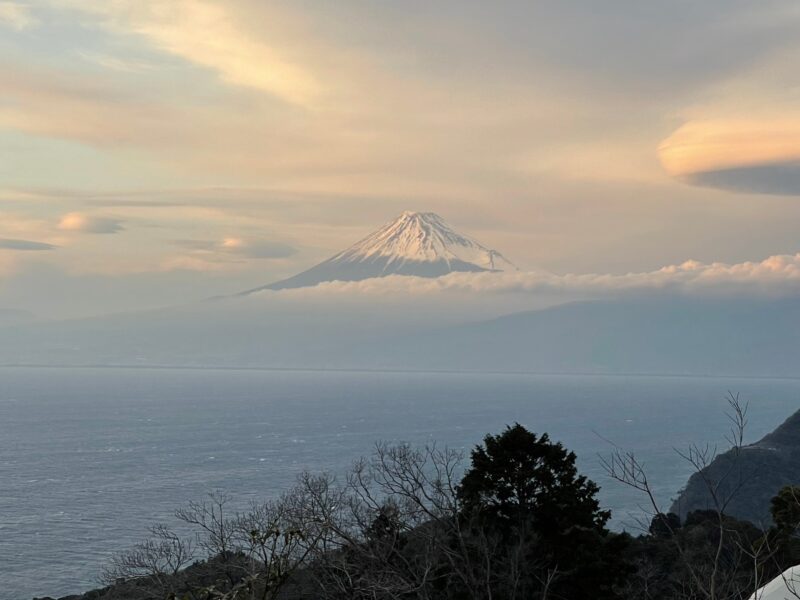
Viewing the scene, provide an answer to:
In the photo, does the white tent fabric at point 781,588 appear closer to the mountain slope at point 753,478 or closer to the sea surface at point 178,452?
the sea surface at point 178,452

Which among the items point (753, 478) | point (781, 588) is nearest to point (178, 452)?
point (753, 478)

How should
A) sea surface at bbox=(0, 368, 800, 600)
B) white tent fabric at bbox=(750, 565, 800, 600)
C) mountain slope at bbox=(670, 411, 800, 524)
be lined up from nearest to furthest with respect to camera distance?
white tent fabric at bbox=(750, 565, 800, 600) → sea surface at bbox=(0, 368, 800, 600) → mountain slope at bbox=(670, 411, 800, 524)

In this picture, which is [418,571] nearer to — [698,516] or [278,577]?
[278,577]

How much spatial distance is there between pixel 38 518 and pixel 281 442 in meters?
57.5

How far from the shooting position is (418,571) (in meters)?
Result: 23.7

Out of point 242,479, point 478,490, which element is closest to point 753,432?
point 242,479

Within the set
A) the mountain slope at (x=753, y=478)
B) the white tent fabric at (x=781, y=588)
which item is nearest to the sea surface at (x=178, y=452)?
the white tent fabric at (x=781, y=588)

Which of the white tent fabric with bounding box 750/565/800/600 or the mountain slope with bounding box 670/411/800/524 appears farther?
the mountain slope with bounding box 670/411/800/524

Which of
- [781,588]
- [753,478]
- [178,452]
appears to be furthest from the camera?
[178,452]

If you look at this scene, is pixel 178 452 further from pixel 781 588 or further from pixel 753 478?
pixel 781 588

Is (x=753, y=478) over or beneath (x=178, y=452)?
over

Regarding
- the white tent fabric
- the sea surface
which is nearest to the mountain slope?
the sea surface

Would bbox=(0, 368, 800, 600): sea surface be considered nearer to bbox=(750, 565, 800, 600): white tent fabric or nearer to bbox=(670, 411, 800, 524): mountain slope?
bbox=(750, 565, 800, 600): white tent fabric

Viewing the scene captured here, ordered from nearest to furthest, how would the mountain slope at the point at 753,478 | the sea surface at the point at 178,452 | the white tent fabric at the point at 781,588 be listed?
the white tent fabric at the point at 781,588
the sea surface at the point at 178,452
the mountain slope at the point at 753,478
